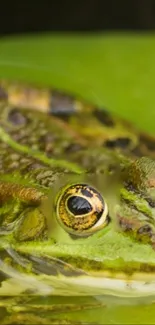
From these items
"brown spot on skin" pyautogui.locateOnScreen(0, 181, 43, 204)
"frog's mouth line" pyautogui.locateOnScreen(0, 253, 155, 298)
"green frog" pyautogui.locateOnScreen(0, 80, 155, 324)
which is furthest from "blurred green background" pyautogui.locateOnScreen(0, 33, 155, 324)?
"frog's mouth line" pyautogui.locateOnScreen(0, 253, 155, 298)

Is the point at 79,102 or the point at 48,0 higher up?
the point at 48,0

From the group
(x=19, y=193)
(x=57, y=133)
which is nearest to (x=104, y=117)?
(x=57, y=133)

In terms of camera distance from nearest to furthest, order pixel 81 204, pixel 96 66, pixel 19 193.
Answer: pixel 81 204, pixel 19 193, pixel 96 66

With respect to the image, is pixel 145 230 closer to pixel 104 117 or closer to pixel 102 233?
pixel 102 233

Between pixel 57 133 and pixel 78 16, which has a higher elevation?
pixel 78 16

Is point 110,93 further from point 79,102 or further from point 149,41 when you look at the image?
point 149,41

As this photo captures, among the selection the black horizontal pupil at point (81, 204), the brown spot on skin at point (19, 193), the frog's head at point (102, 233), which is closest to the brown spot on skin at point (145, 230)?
the frog's head at point (102, 233)

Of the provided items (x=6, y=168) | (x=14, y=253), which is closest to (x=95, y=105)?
(x=6, y=168)
